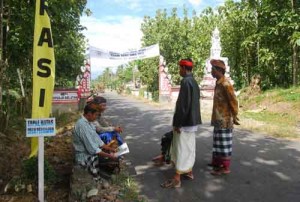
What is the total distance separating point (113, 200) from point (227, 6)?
19.7 m

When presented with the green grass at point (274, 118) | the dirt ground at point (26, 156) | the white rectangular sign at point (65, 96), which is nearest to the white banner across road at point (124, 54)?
the white rectangular sign at point (65, 96)

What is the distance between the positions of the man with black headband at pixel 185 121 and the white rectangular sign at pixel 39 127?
1.90 metres

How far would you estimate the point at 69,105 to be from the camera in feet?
57.4

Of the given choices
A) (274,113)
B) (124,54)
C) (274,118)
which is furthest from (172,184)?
(124,54)

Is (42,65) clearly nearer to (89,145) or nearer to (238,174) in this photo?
(89,145)

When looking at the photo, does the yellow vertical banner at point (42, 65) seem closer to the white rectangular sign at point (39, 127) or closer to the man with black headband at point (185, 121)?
the white rectangular sign at point (39, 127)

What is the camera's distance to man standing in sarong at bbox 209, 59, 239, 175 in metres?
6.30

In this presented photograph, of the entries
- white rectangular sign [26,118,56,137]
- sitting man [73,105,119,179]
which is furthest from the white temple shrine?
white rectangular sign [26,118,56,137]

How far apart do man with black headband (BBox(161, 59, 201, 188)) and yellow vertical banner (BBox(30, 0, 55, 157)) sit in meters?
1.92

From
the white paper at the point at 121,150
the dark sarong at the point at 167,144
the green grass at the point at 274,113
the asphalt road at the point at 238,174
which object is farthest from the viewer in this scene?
the green grass at the point at 274,113

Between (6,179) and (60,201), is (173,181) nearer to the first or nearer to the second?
(60,201)

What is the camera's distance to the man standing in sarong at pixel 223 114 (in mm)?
6301

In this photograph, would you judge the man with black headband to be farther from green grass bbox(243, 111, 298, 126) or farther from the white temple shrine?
the white temple shrine

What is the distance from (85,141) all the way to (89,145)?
0.08 meters
